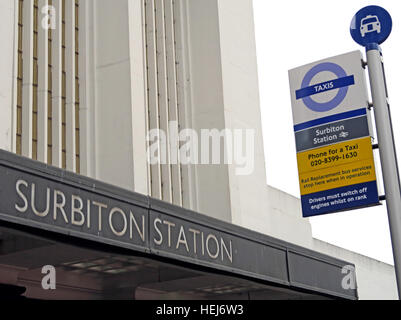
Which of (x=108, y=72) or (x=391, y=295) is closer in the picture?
(x=108, y=72)

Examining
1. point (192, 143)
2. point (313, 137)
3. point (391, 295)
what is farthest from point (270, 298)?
point (391, 295)

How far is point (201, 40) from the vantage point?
1730cm

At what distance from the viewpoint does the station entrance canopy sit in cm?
777

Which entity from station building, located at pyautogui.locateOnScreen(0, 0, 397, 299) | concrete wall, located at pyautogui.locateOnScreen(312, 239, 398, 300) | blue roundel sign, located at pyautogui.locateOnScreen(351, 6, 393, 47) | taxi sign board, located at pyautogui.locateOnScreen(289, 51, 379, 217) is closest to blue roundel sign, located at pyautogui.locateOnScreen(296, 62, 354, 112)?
taxi sign board, located at pyautogui.locateOnScreen(289, 51, 379, 217)

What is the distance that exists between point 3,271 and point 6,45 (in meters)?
3.75

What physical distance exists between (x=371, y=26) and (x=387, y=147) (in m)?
1.82

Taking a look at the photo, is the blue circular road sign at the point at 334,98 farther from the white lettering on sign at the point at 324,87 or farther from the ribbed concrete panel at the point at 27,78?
the ribbed concrete panel at the point at 27,78

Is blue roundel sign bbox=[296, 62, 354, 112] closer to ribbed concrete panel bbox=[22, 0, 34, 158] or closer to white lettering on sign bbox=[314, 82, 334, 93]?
white lettering on sign bbox=[314, 82, 334, 93]

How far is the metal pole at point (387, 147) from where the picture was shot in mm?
8742

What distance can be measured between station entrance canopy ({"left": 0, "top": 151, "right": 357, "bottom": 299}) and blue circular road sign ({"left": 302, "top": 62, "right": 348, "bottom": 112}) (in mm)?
2119

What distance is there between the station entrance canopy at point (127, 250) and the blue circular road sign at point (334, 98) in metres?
2.12

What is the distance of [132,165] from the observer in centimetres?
1385

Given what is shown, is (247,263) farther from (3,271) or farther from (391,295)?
(391,295)

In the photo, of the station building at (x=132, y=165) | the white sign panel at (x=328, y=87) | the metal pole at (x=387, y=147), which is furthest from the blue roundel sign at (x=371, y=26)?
the station building at (x=132, y=165)
